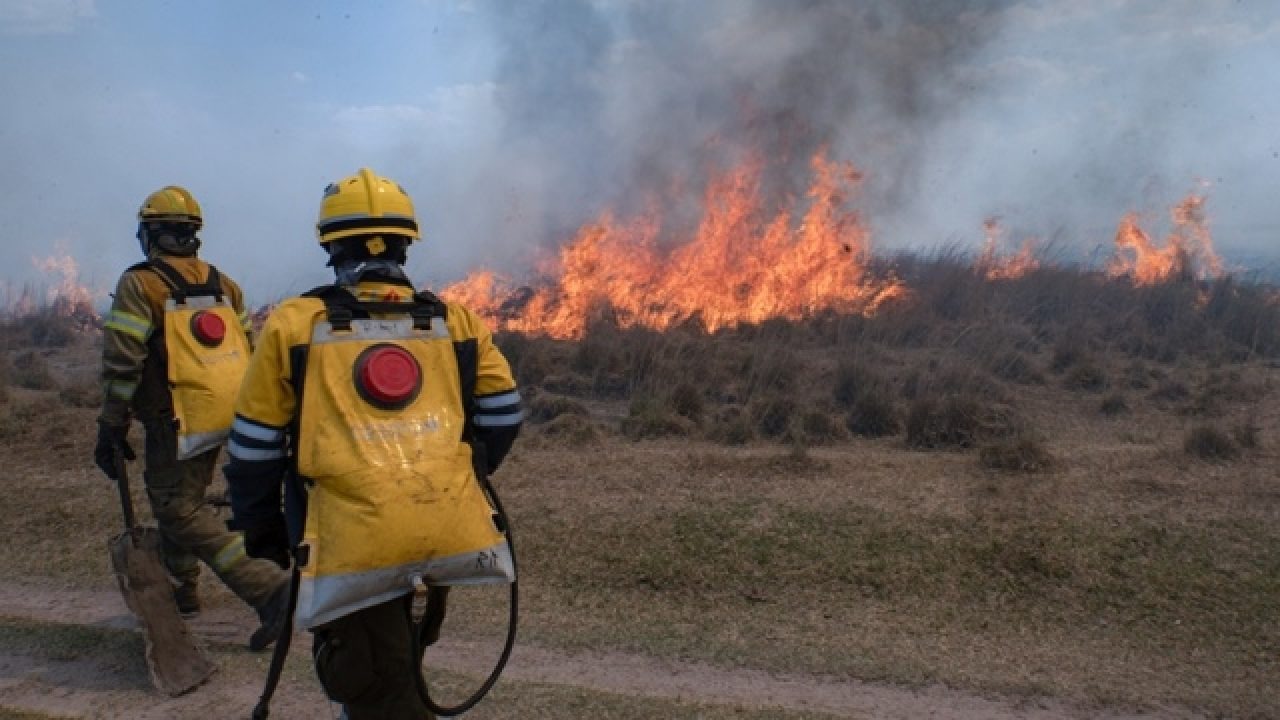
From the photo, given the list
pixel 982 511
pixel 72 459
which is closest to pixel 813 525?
pixel 982 511

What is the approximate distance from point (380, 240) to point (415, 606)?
135cm

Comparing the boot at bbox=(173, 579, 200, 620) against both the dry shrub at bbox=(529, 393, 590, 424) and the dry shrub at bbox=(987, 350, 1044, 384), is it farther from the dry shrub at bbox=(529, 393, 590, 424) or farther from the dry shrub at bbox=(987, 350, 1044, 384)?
the dry shrub at bbox=(987, 350, 1044, 384)

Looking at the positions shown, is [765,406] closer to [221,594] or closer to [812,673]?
[812,673]

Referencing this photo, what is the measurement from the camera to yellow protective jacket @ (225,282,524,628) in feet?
8.87

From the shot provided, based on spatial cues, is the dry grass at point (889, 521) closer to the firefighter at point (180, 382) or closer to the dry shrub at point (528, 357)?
the dry shrub at point (528, 357)

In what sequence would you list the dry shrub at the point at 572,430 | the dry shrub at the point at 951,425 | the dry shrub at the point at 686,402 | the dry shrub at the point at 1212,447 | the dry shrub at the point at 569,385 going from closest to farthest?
the dry shrub at the point at 1212,447, the dry shrub at the point at 951,425, the dry shrub at the point at 572,430, the dry shrub at the point at 686,402, the dry shrub at the point at 569,385

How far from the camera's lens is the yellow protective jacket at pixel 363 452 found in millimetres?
2705

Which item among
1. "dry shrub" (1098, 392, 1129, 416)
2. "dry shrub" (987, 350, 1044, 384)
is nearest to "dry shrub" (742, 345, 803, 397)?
"dry shrub" (987, 350, 1044, 384)

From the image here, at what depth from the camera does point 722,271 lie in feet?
56.5

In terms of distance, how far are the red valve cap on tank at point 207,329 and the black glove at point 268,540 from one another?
85.7 inches

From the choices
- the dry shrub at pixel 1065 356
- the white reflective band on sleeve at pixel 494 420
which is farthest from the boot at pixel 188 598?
the dry shrub at pixel 1065 356

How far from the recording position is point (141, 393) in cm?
506

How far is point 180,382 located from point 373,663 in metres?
2.55

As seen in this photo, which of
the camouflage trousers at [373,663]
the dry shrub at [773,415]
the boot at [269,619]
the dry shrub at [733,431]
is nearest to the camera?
the camouflage trousers at [373,663]
